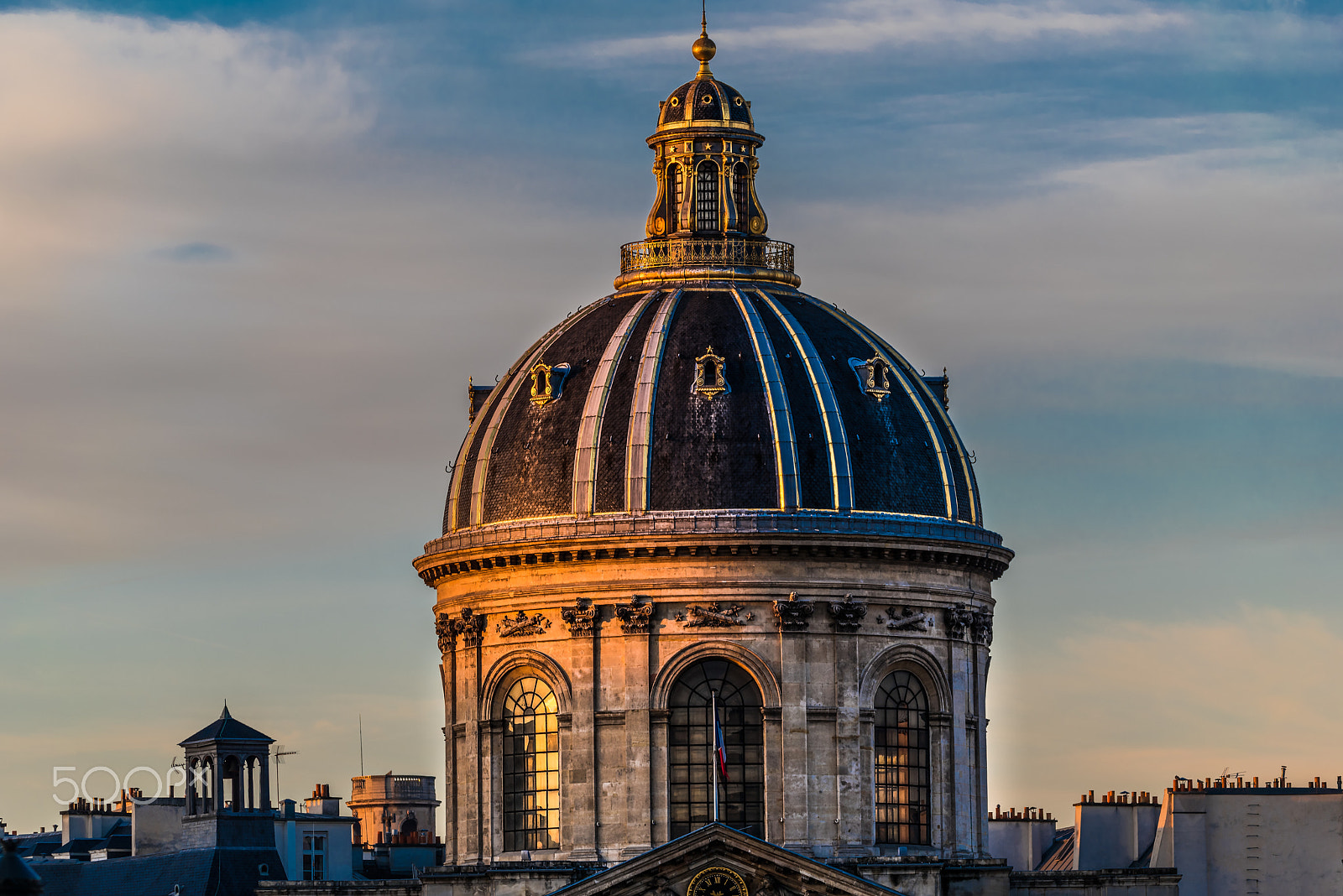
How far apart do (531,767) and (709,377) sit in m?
10.6

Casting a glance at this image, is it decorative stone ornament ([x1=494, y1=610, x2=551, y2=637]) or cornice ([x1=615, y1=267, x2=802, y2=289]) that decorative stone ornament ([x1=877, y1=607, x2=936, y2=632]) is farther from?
cornice ([x1=615, y1=267, x2=802, y2=289])

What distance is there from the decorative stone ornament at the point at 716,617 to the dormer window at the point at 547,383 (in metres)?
6.73

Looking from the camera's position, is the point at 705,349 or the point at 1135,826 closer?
the point at 705,349

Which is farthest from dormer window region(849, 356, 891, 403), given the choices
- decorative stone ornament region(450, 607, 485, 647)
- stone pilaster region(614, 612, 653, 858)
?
decorative stone ornament region(450, 607, 485, 647)

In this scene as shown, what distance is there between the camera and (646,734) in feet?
284

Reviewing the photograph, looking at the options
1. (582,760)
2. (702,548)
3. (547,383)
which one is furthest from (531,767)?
(547,383)

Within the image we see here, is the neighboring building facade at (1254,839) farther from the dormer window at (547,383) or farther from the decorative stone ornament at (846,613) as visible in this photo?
the dormer window at (547,383)

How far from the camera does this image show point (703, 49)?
311 ft

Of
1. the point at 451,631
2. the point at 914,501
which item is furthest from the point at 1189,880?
the point at 451,631

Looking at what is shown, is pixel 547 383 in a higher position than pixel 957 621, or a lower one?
higher

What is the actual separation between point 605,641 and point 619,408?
18.8 feet

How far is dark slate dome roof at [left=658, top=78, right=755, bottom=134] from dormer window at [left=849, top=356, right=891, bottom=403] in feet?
25.0

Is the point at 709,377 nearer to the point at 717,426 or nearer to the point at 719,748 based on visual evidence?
the point at 717,426

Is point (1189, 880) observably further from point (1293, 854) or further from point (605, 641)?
point (605, 641)
